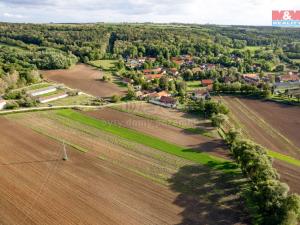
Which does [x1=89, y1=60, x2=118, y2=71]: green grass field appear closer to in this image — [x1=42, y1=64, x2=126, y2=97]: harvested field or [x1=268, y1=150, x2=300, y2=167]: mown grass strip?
[x1=42, y1=64, x2=126, y2=97]: harvested field

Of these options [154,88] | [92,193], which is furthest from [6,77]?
[92,193]

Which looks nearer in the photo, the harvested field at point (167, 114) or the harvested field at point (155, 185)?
the harvested field at point (155, 185)

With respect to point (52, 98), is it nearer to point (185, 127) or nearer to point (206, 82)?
point (185, 127)

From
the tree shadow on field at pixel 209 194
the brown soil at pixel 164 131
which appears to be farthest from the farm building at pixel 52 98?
the tree shadow on field at pixel 209 194

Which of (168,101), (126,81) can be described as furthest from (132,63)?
(168,101)

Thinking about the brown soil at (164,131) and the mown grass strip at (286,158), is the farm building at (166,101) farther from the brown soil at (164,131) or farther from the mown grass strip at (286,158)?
the mown grass strip at (286,158)

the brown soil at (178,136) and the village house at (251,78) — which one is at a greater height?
the village house at (251,78)
